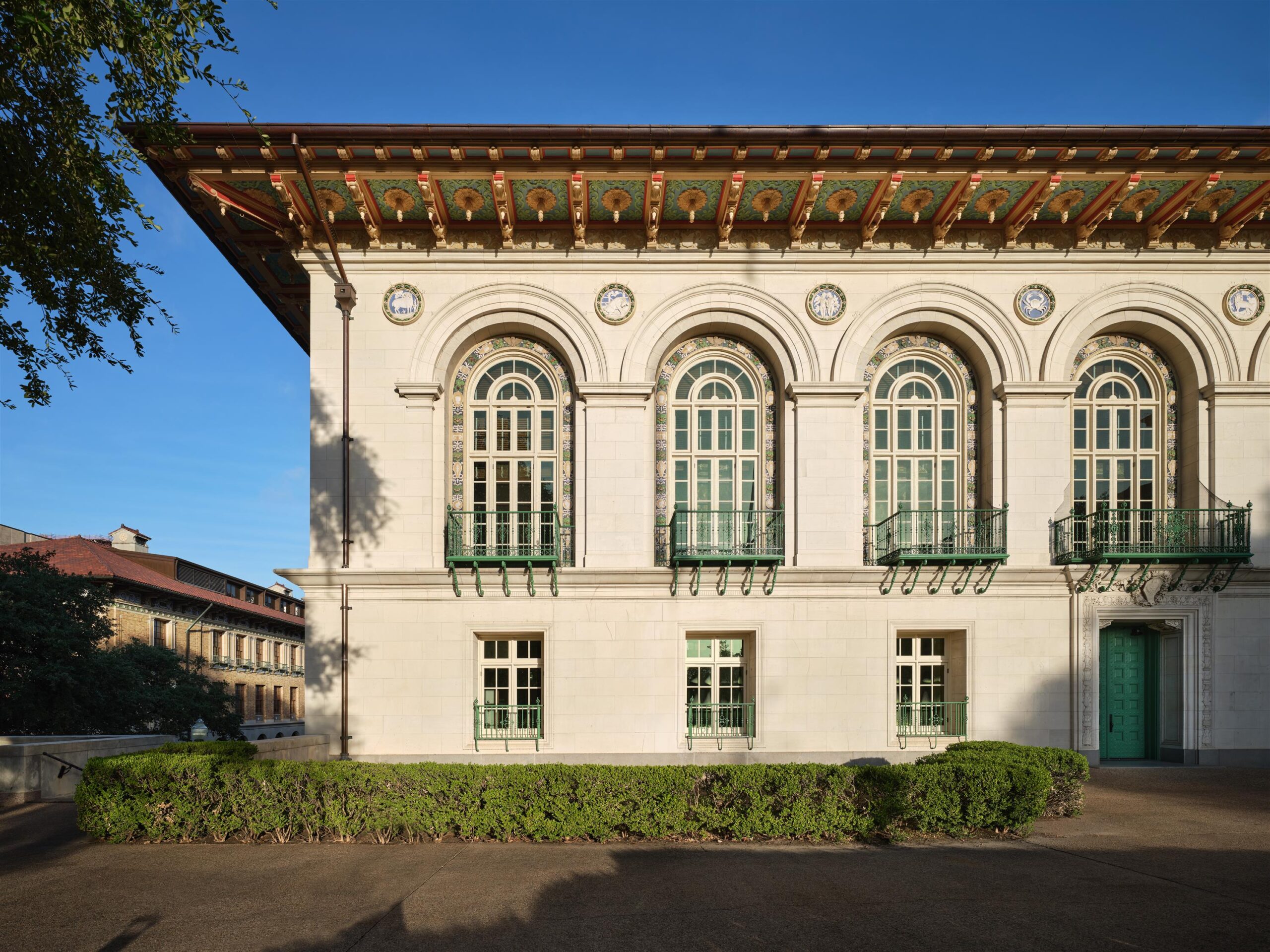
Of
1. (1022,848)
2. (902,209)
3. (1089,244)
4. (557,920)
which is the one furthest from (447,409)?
(1089,244)

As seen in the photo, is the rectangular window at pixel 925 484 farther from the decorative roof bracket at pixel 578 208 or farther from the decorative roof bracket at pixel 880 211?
the decorative roof bracket at pixel 578 208

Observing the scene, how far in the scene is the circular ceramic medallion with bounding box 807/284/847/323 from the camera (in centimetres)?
1792

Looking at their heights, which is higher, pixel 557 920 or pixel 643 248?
pixel 643 248

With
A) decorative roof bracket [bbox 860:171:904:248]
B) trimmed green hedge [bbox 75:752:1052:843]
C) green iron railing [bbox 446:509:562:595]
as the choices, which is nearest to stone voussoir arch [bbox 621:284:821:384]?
decorative roof bracket [bbox 860:171:904:248]

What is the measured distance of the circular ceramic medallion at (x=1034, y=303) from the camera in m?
17.9

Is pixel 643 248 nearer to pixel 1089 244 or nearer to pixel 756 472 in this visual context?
pixel 756 472

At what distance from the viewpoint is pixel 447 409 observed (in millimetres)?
18188

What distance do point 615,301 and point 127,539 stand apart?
50.2 m

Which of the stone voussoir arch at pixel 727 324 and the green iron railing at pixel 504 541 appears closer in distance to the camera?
the green iron railing at pixel 504 541

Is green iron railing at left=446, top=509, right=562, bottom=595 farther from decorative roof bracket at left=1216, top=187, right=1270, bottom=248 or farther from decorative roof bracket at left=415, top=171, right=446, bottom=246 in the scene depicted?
decorative roof bracket at left=1216, top=187, right=1270, bottom=248

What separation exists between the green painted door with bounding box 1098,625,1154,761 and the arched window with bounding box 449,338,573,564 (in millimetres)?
12379

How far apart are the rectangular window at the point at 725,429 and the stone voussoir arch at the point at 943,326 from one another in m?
2.51

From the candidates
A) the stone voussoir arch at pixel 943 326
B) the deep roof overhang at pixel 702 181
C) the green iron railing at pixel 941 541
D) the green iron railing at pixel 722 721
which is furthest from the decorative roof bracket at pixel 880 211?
the green iron railing at pixel 722 721

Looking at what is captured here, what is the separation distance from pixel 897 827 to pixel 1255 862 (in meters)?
4.29
